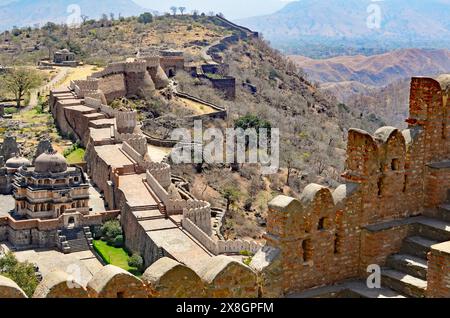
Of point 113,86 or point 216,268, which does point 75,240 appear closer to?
point 113,86

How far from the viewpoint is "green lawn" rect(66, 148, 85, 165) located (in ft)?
130

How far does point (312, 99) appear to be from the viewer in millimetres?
82562

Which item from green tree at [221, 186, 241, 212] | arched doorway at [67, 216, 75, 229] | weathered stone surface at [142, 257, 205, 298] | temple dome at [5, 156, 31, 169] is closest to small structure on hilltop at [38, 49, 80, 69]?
green tree at [221, 186, 241, 212]

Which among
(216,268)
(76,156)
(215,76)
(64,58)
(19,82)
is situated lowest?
(76,156)

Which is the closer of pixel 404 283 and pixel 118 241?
pixel 404 283

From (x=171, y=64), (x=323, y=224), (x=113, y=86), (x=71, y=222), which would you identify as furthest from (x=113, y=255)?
(x=171, y=64)

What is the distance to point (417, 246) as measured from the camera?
921 cm

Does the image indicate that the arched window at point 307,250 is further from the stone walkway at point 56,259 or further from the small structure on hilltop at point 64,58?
the small structure on hilltop at point 64,58

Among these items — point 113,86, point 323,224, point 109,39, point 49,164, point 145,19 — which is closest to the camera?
point 323,224

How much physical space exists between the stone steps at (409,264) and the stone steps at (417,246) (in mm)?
59

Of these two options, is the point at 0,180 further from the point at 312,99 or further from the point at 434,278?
the point at 312,99

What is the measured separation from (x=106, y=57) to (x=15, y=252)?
42.7m

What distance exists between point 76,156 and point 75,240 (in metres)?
10.2
